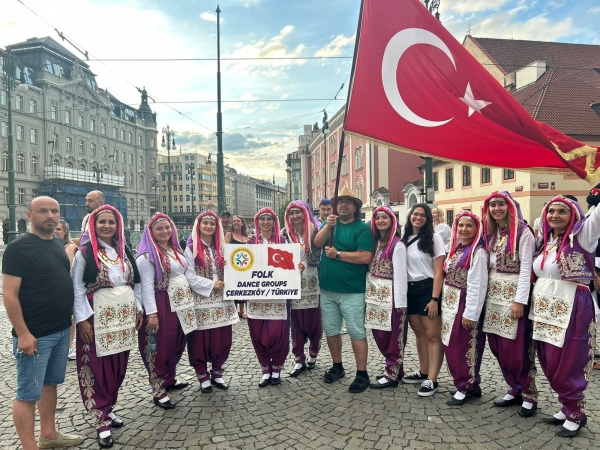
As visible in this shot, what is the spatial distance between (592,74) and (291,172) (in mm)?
74033

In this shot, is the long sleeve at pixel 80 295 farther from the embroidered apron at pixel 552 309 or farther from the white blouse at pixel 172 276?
the embroidered apron at pixel 552 309

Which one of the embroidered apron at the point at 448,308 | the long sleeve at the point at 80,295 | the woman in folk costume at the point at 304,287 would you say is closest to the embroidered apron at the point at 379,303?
the embroidered apron at the point at 448,308

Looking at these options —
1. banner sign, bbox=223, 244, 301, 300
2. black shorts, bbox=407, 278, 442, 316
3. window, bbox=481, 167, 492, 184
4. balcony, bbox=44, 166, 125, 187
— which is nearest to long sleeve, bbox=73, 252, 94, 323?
banner sign, bbox=223, 244, 301, 300

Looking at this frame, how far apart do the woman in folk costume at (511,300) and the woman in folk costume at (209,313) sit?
110 inches

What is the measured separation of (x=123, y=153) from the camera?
65.3m

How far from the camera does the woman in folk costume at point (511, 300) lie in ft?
12.6

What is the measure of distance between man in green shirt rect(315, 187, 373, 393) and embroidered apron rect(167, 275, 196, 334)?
1506mm

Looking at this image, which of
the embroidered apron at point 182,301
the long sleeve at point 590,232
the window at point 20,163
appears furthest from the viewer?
the window at point 20,163

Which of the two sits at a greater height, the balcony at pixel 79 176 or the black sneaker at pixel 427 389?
the balcony at pixel 79 176

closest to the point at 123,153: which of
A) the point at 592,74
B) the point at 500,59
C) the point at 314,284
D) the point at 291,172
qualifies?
the point at 291,172

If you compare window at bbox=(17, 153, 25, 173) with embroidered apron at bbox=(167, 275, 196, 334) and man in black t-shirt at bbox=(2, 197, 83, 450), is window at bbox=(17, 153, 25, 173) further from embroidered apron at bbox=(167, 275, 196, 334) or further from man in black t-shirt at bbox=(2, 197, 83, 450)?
man in black t-shirt at bbox=(2, 197, 83, 450)

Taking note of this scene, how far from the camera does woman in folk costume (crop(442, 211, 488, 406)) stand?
404 cm

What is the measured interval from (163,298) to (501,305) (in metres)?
3.37

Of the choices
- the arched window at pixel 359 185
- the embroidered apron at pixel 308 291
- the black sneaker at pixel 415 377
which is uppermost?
the arched window at pixel 359 185
